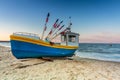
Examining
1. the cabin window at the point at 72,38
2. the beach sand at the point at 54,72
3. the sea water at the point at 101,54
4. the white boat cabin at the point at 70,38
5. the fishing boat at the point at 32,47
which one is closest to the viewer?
the beach sand at the point at 54,72

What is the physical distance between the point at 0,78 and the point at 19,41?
4599 mm

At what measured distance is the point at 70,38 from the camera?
50.4ft

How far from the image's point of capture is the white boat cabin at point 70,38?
14969mm

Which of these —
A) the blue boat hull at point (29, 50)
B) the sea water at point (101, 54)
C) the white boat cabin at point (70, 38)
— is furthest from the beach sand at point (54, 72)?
the sea water at point (101, 54)

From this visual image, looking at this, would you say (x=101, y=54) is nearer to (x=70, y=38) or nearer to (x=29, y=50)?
(x=70, y=38)

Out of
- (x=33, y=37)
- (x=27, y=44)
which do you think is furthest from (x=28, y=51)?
(x=33, y=37)

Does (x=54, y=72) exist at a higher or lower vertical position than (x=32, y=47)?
lower

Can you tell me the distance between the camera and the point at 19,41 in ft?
35.3

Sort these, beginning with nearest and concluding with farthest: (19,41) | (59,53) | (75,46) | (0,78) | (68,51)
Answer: (0,78) → (19,41) → (59,53) → (68,51) → (75,46)

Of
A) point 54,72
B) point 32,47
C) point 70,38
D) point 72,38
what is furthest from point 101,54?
point 54,72

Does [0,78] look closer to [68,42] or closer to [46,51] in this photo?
[46,51]

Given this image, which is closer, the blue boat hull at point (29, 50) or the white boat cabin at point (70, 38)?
the blue boat hull at point (29, 50)

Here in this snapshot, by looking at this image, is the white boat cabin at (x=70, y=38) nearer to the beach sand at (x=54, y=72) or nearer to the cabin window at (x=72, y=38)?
the cabin window at (x=72, y=38)

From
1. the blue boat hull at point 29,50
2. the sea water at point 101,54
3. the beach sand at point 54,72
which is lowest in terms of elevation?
the sea water at point 101,54
